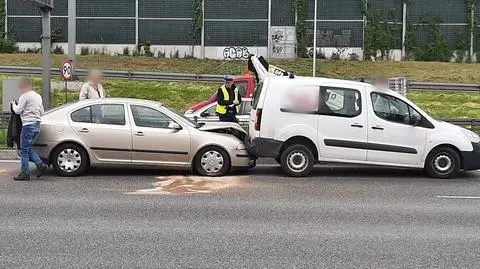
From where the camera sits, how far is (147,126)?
458 inches

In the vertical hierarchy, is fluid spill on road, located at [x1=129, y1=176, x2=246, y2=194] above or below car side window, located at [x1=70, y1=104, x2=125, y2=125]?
below

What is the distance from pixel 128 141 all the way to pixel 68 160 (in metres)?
1.11

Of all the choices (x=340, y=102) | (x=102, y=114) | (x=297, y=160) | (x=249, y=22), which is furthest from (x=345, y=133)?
(x=249, y=22)

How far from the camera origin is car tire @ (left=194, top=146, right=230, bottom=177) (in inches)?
456

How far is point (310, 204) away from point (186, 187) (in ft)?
7.59

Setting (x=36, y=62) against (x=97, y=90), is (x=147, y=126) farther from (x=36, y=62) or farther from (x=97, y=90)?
(x=36, y=62)

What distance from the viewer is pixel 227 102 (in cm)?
1398

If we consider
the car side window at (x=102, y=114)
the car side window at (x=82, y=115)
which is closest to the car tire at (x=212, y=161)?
the car side window at (x=102, y=114)

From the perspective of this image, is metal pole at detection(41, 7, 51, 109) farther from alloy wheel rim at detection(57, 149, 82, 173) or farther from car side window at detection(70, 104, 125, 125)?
alloy wheel rim at detection(57, 149, 82, 173)

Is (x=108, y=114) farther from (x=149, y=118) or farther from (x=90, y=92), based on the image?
(x=90, y=92)

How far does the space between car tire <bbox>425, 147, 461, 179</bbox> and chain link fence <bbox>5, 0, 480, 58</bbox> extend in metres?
27.6

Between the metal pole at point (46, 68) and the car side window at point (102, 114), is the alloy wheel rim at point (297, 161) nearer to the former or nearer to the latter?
the car side window at point (102, 114)

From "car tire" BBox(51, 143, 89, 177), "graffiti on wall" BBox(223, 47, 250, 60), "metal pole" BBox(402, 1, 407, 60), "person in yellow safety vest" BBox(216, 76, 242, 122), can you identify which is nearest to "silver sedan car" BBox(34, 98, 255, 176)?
"car tire" BBox(51, 143, 89, 177)

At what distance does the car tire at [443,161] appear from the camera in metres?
11.9
